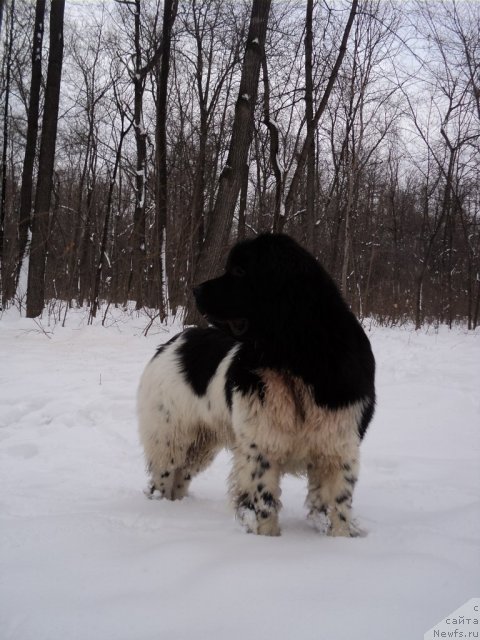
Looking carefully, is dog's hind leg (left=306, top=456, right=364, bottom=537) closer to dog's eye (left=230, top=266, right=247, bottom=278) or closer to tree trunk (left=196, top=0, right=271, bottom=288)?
dog's eye (left=230, top=266, right=247, bottom=278)

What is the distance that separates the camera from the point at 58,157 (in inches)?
949

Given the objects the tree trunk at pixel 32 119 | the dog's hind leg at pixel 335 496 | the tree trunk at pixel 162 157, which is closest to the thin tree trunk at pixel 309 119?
the tree trunk at pixel 162 157

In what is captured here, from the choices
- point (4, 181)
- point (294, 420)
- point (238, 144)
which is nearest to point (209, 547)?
point (294, 420)

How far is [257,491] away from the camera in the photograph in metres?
2.52

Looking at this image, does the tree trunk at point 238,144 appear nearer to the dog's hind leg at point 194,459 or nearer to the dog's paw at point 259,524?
the dog's hind leg at point 194,459

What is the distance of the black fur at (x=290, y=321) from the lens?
2434mm

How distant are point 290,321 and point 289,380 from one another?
0.31 meters

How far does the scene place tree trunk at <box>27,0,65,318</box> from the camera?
1148cm

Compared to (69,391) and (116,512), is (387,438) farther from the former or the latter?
(69,391)

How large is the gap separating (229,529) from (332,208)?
20.4 meters

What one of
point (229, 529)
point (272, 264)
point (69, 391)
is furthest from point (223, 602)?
point (69, 391)

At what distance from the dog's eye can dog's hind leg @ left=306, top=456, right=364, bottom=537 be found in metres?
1.10

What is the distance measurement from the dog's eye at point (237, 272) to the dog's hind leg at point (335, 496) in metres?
1.10

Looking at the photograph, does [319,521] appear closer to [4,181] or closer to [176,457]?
[176,457]
